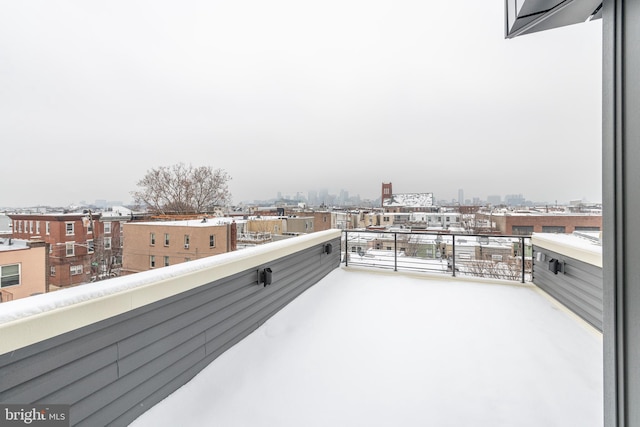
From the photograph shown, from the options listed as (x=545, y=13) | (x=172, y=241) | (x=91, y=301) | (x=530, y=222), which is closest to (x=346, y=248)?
(x=91, y=301)

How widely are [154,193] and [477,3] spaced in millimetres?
17392

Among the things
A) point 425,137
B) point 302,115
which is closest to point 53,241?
point 302,115

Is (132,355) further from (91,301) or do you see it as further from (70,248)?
(70,248)

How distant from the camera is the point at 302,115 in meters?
11.0

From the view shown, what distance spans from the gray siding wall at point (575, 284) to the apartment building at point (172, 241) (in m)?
11.1

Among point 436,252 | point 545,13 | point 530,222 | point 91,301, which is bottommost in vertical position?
point 436,252

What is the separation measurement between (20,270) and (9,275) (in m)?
0.35

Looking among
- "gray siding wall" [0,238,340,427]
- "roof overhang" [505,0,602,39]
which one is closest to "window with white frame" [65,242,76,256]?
"gray siding wall" [0,238,340,427]

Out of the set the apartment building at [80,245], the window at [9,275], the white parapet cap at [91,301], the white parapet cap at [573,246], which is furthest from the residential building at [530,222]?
the apartment building at [80,245]

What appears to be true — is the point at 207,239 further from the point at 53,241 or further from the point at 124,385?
the point at 124,385

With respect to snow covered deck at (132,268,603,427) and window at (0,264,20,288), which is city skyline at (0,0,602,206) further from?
window at (0,264,20,288)

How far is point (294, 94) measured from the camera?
9.52 meters

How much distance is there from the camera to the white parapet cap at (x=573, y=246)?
8.47ft

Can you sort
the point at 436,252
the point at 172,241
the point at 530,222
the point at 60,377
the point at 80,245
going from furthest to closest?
the point at 80,245
the point at 172,241
the point at 530,222
the point at 436,252
the point at 60,377
